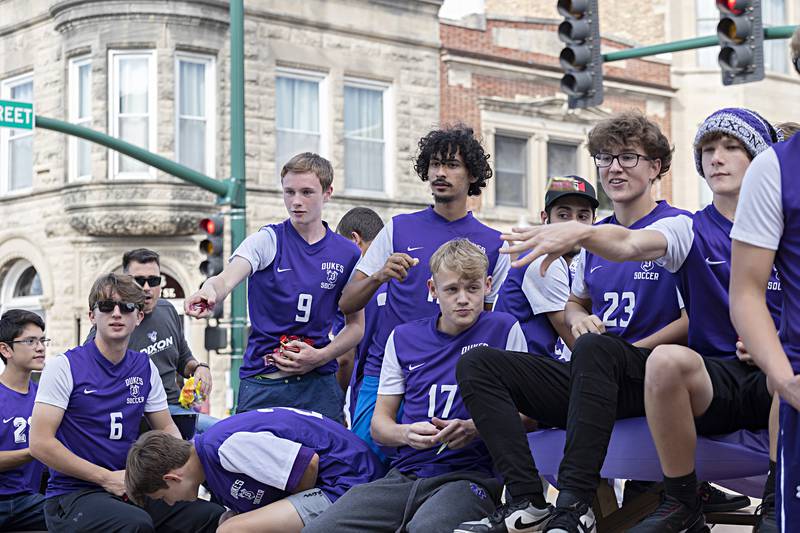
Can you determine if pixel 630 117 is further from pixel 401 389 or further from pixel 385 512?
pixel 385 512

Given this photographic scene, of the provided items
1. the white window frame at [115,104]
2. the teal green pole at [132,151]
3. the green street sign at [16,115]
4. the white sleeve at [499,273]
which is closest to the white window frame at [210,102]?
the white window frame at [115,104]

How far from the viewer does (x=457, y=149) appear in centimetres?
586

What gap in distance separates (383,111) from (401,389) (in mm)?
16917

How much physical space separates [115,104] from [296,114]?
3331mm

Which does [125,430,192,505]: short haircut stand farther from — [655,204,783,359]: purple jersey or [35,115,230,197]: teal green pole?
[35,115,230,197]: teal green pole

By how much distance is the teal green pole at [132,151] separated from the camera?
41.6 feet

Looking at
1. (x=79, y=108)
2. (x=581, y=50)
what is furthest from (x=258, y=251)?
(x=79, y=108)

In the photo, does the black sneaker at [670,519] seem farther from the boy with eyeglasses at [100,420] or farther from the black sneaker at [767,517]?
the boy with eyeglasses at [100,420]

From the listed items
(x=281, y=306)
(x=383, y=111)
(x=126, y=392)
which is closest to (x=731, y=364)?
(x=281, y=306)

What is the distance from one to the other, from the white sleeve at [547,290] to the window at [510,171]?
56.8ft

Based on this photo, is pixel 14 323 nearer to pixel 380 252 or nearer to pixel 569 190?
pixel 380 252

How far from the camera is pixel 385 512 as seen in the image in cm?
494

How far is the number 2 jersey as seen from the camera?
6.04 m

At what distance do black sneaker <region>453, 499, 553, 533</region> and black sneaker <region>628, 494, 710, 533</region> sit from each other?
0.35 m
